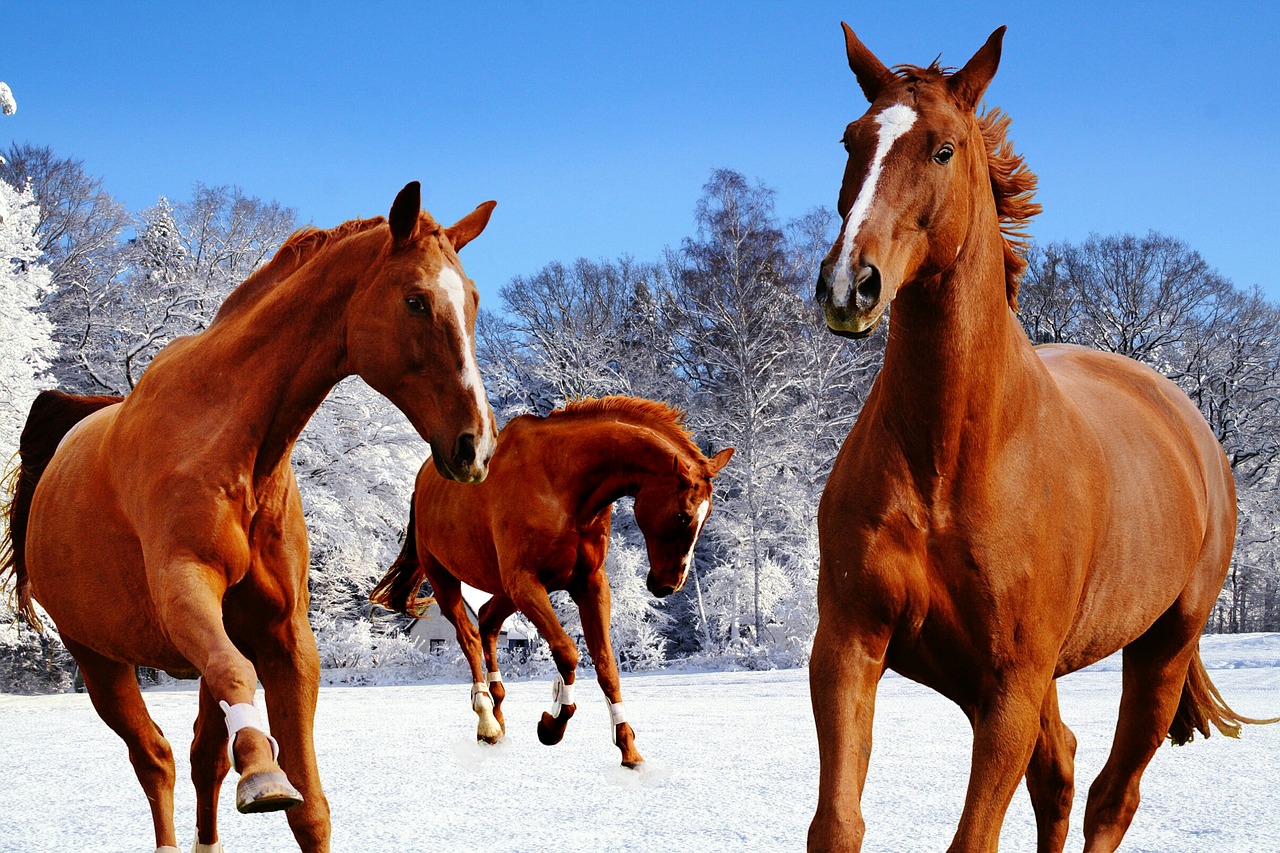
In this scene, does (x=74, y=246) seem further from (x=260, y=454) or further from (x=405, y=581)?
(x=260, y=454)

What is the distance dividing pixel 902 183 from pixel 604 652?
4.99 m

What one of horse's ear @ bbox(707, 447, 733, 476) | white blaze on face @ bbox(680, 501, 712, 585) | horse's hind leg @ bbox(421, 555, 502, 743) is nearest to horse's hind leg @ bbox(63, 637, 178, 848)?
white blaze on face @ bbox(680, 501, 712, 585)

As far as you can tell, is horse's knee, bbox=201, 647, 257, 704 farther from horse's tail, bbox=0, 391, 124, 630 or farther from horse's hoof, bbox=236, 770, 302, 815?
horse's tail, bbox=0, 391, 124, 630

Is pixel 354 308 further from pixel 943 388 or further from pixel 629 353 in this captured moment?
pixel 629 353

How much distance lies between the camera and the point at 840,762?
111 inches

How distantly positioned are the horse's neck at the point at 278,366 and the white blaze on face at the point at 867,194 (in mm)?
1594

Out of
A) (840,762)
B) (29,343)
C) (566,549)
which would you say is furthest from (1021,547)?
(29,343)

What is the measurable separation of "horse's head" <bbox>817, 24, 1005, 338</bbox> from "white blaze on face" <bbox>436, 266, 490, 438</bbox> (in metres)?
1.06

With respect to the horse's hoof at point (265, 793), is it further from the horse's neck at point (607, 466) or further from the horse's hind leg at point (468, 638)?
the horse's hind leg at point (468, 638)

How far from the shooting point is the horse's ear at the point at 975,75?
3.03 metres

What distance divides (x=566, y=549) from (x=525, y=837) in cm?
250

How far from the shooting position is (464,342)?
325cm

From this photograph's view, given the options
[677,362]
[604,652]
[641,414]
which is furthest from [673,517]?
[677,362]

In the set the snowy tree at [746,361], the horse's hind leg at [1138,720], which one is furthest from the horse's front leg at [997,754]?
the snowy tree at [746,361]
